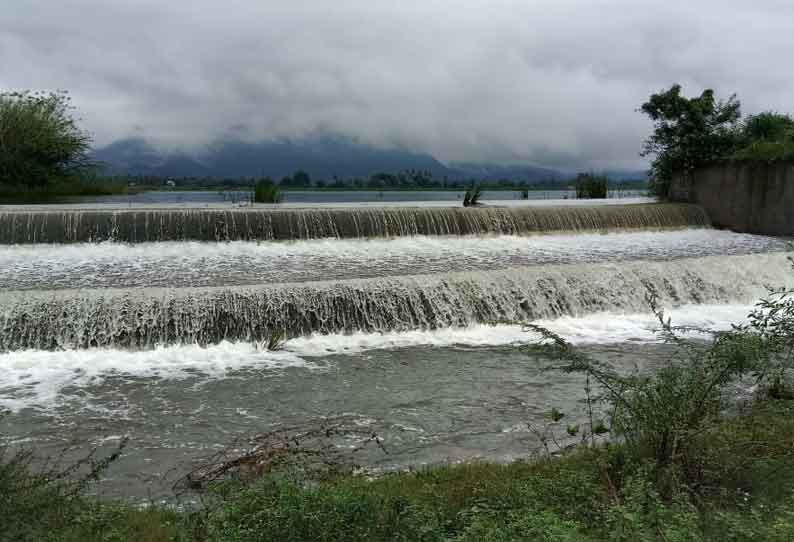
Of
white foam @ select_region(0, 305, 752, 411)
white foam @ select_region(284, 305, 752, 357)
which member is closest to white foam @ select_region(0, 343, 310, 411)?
white foam @ select_region(0, 305, 752, 411)

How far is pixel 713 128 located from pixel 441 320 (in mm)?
13603

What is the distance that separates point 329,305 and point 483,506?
188 inches

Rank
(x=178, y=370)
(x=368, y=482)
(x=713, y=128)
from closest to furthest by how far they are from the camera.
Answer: (x=368, y=482), (x=178, y=370), (x=713, y=128)

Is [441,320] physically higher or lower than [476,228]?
lower

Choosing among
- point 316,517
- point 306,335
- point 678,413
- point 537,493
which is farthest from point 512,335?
point 316,517

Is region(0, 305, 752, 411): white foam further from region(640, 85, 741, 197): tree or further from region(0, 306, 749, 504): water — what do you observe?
region(640, 85, 741, 197): tree

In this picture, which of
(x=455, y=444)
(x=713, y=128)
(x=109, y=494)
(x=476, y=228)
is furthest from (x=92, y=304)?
(x=713, y=128)

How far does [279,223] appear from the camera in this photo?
1280 cm

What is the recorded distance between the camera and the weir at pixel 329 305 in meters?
7.34

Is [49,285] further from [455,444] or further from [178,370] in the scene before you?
[455,444]

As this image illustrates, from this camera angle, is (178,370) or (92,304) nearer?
(178,370)

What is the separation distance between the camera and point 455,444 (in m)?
5.02

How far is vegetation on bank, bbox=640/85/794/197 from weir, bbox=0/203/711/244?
180 inches

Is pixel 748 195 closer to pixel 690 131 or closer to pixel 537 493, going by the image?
pixel 690 131
